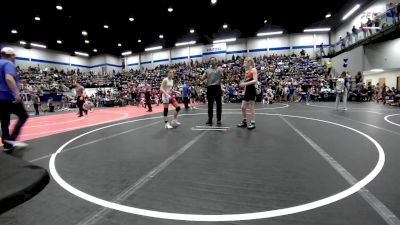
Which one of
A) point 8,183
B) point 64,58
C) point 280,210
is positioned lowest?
point 280,210

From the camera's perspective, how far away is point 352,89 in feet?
65.7

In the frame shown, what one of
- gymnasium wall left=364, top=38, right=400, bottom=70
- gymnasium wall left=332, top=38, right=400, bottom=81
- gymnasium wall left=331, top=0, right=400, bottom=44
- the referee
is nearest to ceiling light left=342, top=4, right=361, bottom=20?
gymnasium wall left=331, top=0, right=400, bottom=44

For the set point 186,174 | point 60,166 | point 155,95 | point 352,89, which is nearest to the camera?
point 186,174

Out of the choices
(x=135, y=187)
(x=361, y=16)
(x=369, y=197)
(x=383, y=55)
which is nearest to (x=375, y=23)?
(x=383, y=55)

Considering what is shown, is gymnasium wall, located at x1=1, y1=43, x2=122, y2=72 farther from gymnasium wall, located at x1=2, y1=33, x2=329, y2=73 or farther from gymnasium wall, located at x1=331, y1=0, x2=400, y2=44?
gymnasium wall, located at x1=331, y1=0, x2=400, y2=44

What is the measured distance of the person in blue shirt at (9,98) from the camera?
4.43 m

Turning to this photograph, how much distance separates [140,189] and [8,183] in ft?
4.09

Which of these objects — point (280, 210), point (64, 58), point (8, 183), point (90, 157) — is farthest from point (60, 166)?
point (64, 58)

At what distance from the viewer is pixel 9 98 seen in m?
4.53

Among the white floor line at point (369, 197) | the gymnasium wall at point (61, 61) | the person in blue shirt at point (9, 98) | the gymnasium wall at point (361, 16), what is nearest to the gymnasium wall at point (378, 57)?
the gymnasium wall at point (361, 16)

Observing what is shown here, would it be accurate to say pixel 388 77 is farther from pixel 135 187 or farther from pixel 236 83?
pixel 135 187

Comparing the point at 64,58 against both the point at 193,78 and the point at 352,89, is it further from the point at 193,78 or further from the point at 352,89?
the point at 352,89

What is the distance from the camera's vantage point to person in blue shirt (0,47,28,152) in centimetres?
443

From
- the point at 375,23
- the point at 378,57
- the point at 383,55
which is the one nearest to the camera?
the point at 375,23
